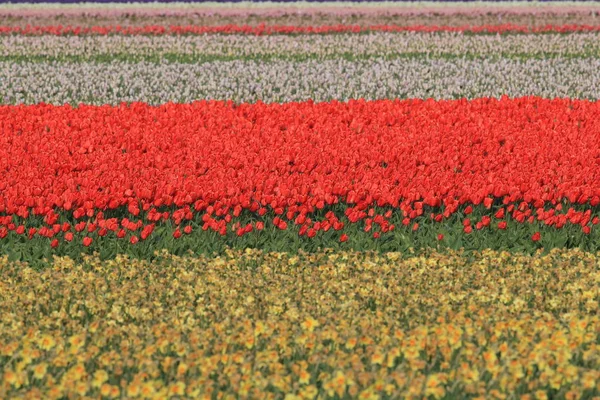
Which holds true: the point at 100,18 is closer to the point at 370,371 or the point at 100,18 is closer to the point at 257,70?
the point at 257,70

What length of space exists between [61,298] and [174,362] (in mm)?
1540

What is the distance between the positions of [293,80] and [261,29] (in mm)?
8458

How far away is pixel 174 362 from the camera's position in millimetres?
5418

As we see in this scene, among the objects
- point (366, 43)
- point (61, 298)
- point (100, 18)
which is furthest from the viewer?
point (100, 18)

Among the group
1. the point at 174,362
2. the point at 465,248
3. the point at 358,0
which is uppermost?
the point at 174,362

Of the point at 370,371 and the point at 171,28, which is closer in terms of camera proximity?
the point at 370,371

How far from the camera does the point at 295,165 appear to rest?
10.2 metres

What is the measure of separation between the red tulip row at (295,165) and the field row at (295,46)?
8.55 metres

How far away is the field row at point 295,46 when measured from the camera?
A: 2173 centimetres

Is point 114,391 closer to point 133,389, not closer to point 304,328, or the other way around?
point 133,389

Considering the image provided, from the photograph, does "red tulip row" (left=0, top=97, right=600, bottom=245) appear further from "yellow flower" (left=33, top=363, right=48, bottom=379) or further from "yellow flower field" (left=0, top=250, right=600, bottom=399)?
"yellow flower" (left=33, top=363, right=48, bottom=379)

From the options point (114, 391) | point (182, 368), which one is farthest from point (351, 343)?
point (114, 391)

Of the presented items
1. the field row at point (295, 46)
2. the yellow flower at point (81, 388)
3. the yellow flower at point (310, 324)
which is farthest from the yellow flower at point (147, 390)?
the field row at point (295, 46)

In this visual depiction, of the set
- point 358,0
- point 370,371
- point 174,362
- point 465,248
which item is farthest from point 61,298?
point 358,0
